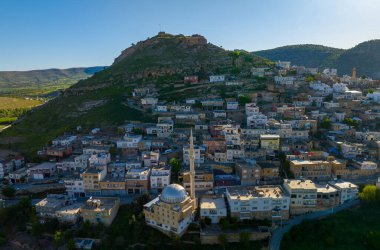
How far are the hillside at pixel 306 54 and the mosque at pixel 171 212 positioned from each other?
134916 mm

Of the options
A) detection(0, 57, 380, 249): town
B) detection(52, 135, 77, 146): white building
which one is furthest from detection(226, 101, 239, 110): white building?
detection(52, 135, 77, 146): white building

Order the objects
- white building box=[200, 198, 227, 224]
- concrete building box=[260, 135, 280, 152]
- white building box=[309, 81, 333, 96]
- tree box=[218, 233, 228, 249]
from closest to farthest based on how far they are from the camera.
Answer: tree box=[218, 233, 228, 249] → white building box=[200, 198, 227, 224] → concrete building box=[260, 135, 280, 152] → white building box=[309, 81, 333, 96]

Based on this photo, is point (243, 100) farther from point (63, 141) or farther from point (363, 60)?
point (363, 60)

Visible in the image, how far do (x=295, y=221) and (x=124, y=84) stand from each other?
2759 inches

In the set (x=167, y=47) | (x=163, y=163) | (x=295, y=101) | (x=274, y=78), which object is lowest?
(x=163, y=163)

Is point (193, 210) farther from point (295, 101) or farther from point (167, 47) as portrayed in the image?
point (167, 47)

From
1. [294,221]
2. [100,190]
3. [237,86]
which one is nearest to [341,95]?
[237,86]

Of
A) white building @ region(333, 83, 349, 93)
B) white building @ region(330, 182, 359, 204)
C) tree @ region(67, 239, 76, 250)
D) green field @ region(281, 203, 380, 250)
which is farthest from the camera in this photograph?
white building @ region(333, 83, 349, 93)

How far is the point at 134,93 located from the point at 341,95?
168 ft

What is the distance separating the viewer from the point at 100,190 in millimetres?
42375

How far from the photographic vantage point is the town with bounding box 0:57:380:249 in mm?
35938

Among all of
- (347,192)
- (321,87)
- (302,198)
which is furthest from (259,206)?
(321,87)

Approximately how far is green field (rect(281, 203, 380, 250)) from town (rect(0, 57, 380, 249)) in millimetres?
2013

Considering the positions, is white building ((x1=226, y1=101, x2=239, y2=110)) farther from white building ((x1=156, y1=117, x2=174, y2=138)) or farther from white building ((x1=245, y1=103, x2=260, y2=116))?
white building ((x1=156, y1=117, x2=174, y2=138))
